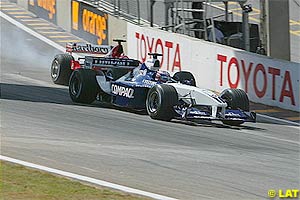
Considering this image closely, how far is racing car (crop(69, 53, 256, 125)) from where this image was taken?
15.8m

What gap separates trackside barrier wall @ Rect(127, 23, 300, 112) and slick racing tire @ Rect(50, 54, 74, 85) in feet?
10.7

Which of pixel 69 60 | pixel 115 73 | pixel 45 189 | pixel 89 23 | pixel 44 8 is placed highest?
pixel 44 8

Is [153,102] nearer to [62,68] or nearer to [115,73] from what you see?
[115,73]

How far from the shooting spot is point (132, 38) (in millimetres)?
Result: 24672

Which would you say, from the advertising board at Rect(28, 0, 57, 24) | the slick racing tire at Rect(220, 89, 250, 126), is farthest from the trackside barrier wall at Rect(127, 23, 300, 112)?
the advertising board at Rect(28, 0, 57, 24)

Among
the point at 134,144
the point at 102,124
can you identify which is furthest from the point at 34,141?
the point at 102,124

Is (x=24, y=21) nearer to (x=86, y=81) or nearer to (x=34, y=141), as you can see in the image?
(x=86, y=81)

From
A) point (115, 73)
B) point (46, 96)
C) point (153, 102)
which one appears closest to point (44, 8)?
point (46, 96)

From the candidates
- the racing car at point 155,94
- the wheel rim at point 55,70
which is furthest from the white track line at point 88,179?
the wheel rim at point 55,70

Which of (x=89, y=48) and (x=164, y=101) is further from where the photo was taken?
(x=89, y=48)

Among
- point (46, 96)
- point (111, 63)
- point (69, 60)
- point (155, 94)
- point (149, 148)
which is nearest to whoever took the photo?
point (149, 148)

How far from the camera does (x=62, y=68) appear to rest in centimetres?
2030

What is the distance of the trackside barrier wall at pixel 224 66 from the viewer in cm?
1894

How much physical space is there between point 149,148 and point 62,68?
786cm
